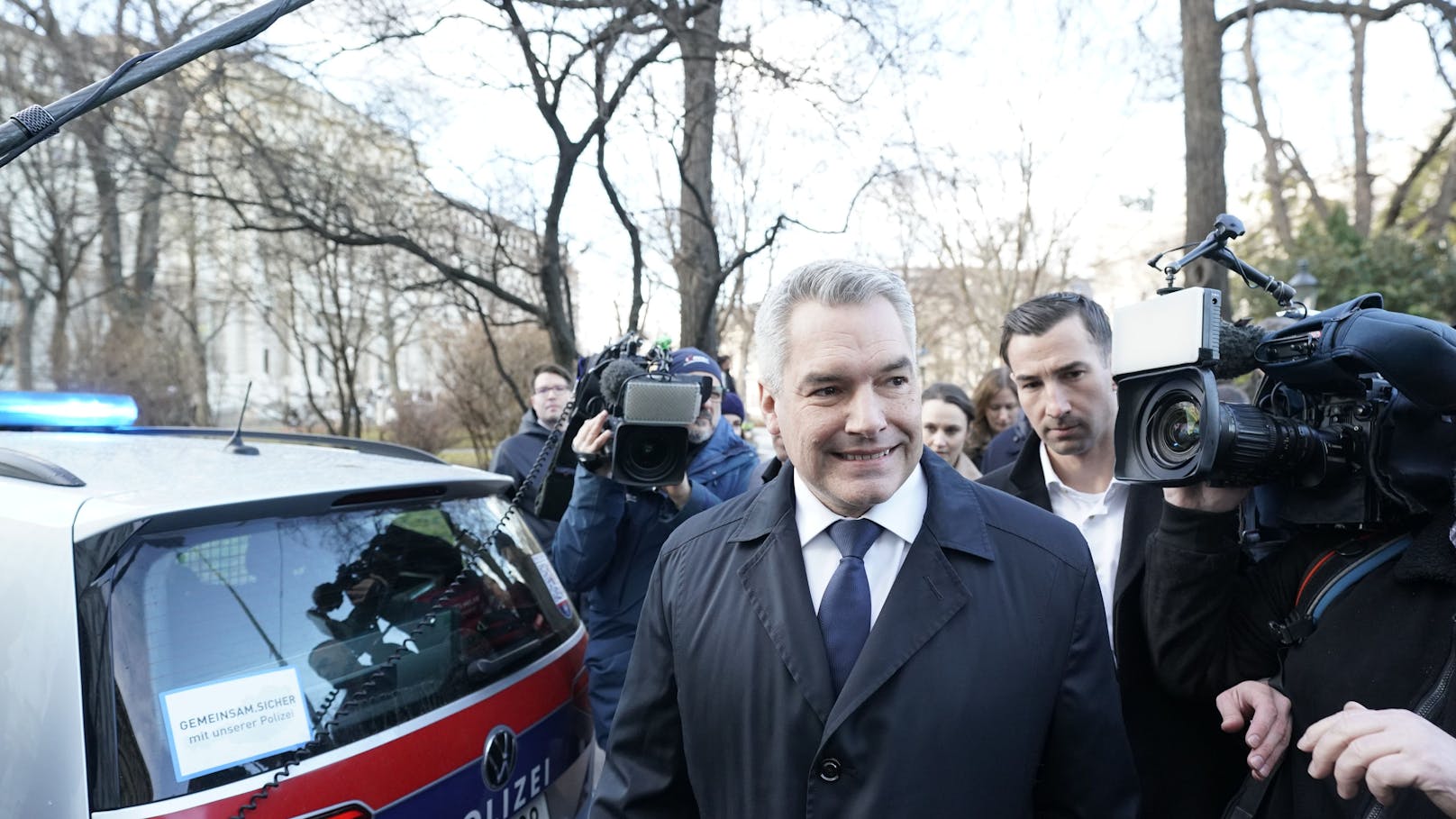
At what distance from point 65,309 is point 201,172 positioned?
472 inches

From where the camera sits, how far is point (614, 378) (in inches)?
111

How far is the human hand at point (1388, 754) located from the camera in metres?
1.19

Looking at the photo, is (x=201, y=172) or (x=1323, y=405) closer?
(x=1323, y=405)

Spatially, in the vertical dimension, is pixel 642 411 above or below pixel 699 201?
below

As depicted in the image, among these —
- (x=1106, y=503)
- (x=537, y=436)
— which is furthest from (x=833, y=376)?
(x=537, y=436)

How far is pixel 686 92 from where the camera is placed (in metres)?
6.62

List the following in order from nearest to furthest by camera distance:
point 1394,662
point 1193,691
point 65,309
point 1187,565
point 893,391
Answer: point 1394,662 < point 893,391 < point 1187,565 < point 1193,691 < point 65,309

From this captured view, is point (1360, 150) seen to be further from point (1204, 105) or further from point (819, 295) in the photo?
point (819, 295)

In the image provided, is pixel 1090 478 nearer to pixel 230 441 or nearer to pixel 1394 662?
pixel 1394 662

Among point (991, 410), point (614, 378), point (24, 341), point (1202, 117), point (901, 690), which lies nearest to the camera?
point (901, 690)

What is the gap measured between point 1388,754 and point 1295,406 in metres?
0.70

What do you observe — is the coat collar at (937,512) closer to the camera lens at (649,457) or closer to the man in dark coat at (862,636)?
the man in dark coat at (862,636)

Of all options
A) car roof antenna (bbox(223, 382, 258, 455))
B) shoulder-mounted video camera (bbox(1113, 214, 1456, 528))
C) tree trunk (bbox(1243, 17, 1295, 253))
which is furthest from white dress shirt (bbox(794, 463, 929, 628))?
tree trunk (bbox(1243, 17, 1295, 253))

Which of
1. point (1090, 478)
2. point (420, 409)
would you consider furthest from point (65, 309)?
point (1090, 478)
